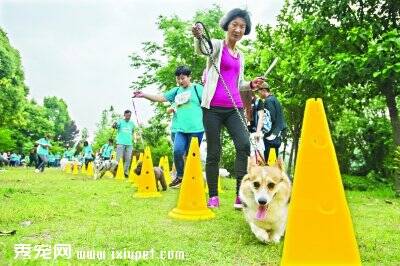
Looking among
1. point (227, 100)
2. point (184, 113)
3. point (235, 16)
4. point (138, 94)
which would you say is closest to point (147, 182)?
point (184, 113)

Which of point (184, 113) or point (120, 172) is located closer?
point (184, 113)

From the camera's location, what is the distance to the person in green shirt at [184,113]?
7332mm

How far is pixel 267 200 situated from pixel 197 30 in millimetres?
2201

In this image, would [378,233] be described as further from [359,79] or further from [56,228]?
[359,79]

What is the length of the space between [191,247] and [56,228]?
1.40 meters

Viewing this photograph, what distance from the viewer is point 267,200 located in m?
3.57

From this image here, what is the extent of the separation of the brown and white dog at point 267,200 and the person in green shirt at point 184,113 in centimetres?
355

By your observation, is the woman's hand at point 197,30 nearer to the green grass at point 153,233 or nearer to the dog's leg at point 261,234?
the green grass at point 153,233

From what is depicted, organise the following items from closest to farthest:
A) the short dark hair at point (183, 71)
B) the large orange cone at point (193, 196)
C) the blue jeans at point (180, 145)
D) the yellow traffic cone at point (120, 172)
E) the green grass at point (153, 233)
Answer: the green grass at point (153, 233) → the large orange cone at point (193, 196) → the blue jeans at point (180, 145) → the short dark hair at point (183, 71) → the yellow traffic cone at point (120, 172)

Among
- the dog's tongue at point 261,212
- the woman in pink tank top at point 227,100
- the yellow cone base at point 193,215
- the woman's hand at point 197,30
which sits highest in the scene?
the woman's hand at point 197,30

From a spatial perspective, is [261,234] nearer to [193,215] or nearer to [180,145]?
[193,215]

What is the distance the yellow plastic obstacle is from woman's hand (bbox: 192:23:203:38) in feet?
8.85

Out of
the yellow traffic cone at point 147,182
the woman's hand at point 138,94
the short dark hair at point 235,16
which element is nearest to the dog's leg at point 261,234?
the short dark hair at point 235,16

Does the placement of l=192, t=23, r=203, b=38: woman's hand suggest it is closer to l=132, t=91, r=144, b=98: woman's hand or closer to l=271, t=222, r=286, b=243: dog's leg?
l=132, t=91, r=144, b=98: woman's hand
